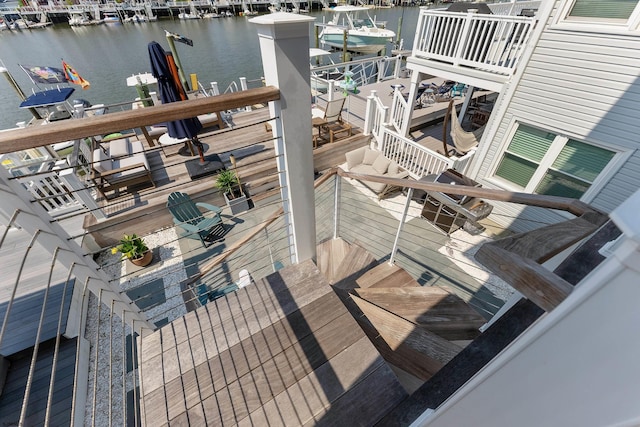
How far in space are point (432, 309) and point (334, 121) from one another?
5.87 metres

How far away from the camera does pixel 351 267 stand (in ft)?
9.46

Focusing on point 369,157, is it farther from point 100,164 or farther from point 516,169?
point 100,164

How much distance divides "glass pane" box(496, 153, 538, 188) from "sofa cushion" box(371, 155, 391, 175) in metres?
2.12

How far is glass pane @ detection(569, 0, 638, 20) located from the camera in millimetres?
3239

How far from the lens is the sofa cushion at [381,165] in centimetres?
572

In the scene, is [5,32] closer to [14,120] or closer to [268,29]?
[14,120]

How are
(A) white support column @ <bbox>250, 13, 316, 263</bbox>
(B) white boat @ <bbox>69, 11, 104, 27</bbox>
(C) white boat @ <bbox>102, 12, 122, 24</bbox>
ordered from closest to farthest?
(A) white support column @ <bbox>250, 13, 316, 263</bbox>
(B) white boat @ <bbox>69, 11, 104, 27</bbox>
(C) white boat @ <bbox>102, 12, 122, 24</bbox>

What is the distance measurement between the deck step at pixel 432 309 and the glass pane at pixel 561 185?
366 cm

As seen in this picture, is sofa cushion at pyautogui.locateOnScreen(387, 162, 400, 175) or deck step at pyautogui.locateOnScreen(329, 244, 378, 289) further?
sofa cushion at pyautogui.locateOnScreen(387, 162, 400, 175)

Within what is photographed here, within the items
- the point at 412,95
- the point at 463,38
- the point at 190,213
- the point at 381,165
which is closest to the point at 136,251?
the point at 190,213

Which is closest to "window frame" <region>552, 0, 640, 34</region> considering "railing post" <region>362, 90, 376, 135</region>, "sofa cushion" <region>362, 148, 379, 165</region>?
"railing post" <region>362, 90, 376, 135</region>

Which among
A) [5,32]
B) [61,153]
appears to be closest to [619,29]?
[61,153]

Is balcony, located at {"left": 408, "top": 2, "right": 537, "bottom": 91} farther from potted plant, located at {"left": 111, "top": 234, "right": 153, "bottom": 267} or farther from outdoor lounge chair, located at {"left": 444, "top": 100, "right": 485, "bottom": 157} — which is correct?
potted plant, located at {"left": 111, "top": 234, "right": 153, "bottom": 267}

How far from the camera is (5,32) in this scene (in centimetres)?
3120
